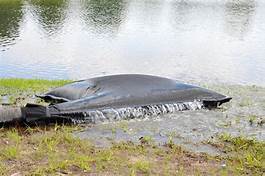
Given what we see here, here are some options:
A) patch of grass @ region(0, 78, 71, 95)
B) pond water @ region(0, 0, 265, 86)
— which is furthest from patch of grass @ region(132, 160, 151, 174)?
pond water @ region(0, 0, 265, 86)

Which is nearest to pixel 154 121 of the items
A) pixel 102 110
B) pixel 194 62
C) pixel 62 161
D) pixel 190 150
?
pixel 102 110

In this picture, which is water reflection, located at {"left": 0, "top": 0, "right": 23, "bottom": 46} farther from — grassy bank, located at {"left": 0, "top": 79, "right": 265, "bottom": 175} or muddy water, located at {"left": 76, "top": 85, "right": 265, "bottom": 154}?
grassy bank, located at {"left": 0, "top": 79, "right": 265, "bottom": 175}

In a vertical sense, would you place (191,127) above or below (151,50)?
below

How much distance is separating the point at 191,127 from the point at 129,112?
148 centimetres

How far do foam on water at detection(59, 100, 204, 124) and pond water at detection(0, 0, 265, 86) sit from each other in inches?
287

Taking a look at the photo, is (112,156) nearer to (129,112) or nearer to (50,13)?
(129,112)

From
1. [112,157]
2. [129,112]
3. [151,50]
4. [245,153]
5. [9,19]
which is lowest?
[245,153]

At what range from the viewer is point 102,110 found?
9.73 metres

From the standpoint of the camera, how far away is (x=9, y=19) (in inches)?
1334

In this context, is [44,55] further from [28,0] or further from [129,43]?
[28,0]

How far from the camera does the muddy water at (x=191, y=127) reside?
8.37m

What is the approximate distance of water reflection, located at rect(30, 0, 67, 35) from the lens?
108ft

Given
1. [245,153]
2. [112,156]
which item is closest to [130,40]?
[245,153]

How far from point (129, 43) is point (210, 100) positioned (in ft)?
54.0
